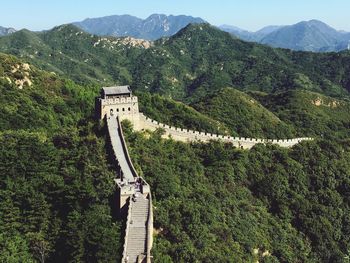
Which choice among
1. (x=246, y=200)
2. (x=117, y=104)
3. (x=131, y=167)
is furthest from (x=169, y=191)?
(x=246, y=200)

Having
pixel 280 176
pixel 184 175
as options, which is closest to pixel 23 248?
pixel 184 175

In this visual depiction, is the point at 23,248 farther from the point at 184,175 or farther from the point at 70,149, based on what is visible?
the point at 184,175

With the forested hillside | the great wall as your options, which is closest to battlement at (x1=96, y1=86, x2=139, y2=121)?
the great wall

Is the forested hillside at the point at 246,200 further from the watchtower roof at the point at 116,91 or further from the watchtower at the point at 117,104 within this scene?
the watchtower roof at the point at 116,91

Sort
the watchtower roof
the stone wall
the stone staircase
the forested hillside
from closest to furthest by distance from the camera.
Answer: the stone staircase → the forested hillside → the watchtower roof → the stone wall

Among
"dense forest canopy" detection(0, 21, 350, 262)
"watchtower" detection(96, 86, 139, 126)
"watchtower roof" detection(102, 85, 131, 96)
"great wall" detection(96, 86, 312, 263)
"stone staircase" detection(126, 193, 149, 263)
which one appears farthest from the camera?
"watchtower roof" detection(102, 85, 131, 96)

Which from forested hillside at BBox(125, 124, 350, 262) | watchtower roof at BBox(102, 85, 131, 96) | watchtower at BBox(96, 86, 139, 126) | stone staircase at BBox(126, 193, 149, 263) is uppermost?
watchtower roof at BBox(102, 85, 131, 96)

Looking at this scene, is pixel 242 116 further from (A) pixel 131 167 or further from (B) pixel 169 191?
(A) pixel 131 167

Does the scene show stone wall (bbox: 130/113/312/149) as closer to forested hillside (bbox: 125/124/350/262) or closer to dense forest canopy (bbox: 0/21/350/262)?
dense forest canopy (bbox: 0/21/350/262)
